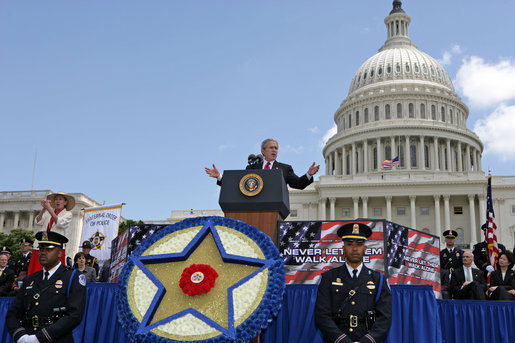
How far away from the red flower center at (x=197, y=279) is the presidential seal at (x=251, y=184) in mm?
1840

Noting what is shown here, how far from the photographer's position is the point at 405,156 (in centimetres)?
8062

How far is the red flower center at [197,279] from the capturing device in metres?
4.72

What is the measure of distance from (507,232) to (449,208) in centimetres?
714

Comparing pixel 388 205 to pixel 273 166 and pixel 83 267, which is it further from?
pixel 273 166

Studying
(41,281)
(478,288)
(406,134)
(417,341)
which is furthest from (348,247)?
(406,134)

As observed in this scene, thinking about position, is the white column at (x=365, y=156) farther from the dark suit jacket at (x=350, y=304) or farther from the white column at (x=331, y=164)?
the dark suit jacket at (x=350, y=304)

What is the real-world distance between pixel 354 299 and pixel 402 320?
152 centimetres

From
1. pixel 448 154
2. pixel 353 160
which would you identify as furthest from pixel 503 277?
pixel 448 154

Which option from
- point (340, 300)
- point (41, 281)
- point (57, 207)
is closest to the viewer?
point (340, 300)

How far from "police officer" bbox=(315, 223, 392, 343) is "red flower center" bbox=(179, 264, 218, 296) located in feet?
4.30

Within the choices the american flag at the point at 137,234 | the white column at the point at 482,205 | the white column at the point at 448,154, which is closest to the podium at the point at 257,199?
the american flag at the point at 137,234

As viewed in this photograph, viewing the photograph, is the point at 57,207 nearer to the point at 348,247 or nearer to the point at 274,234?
the point at 274,234

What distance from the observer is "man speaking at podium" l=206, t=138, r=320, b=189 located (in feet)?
24.8

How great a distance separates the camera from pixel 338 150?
88.1 meters
